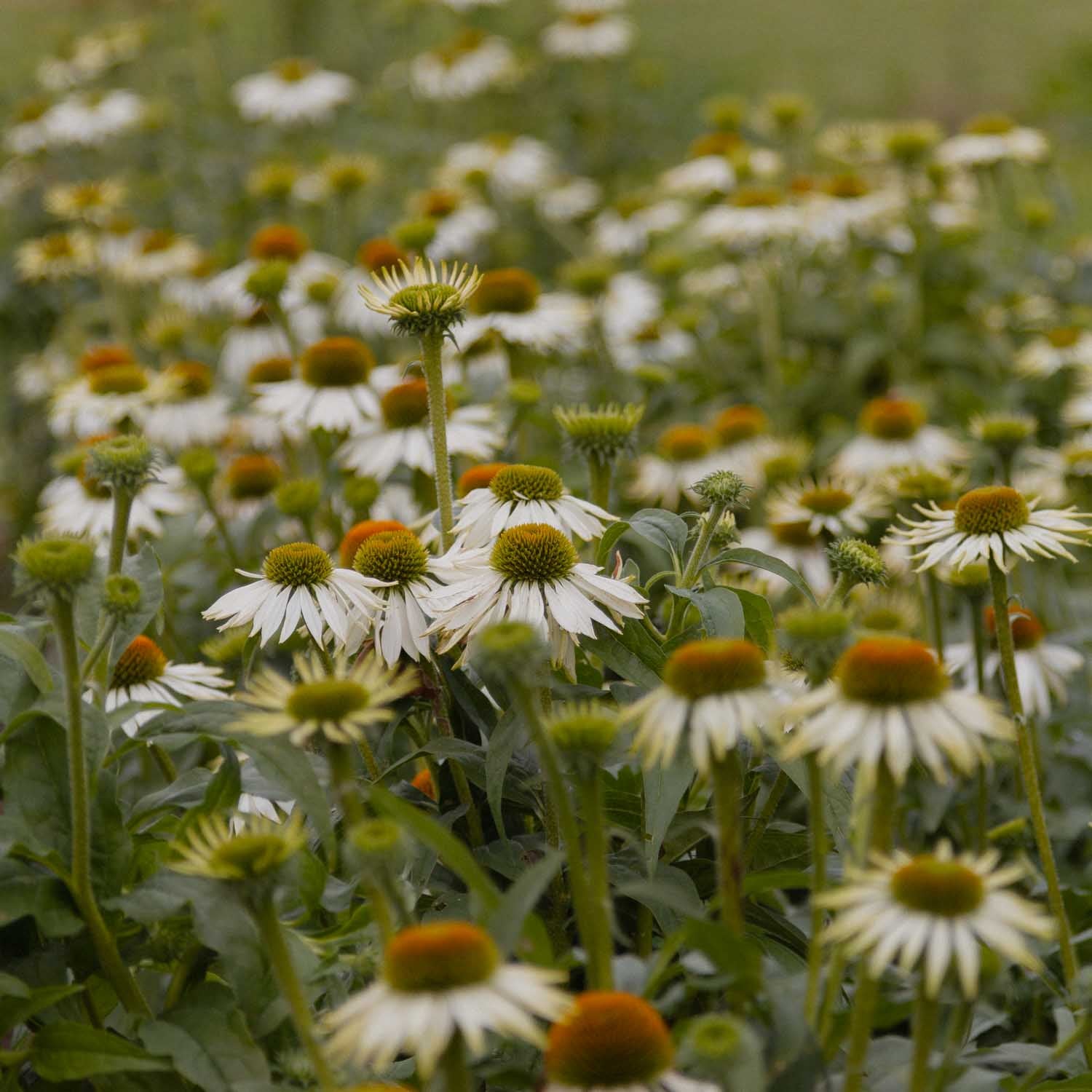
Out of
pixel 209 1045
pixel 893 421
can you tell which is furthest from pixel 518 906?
pixel 893 421

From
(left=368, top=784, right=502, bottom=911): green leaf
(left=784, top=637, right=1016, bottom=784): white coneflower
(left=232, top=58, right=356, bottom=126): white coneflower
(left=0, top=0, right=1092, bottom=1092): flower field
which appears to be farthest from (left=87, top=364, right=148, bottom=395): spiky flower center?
(left=232, top=58, right=356, bottom=126): white coneflower

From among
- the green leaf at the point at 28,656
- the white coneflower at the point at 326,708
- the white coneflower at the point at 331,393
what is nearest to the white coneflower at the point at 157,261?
the white coneflower at the point at 331,393

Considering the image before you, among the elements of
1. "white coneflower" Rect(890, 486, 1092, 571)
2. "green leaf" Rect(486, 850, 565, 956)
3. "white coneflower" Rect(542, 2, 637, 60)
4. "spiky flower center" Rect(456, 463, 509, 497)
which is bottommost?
"green leaf" Rect(486, 850, 565, 956)

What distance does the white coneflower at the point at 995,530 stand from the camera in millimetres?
1343

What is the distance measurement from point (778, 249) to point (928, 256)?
1.45ft

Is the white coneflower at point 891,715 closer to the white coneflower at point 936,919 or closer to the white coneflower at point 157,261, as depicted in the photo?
the white coneflower at point 936,919

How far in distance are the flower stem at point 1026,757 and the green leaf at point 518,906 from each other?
593mm

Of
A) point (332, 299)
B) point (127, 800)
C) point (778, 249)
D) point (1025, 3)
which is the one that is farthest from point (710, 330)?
point (1025, 3)

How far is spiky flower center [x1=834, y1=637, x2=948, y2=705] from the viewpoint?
2.75 ft

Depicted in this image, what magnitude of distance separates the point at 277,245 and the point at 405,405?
1.02 meters

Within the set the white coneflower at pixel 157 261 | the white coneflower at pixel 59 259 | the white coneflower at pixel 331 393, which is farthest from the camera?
the white coneflower at pixel 157 261

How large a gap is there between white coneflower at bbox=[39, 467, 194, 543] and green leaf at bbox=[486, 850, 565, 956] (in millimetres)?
1268

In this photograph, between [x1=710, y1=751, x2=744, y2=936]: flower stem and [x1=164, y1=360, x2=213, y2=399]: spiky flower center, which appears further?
[x1=164, y1=360, x2=213, y2=399]: spiky flower center

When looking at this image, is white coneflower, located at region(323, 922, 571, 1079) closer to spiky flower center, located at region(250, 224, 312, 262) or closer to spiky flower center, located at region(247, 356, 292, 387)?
spiky flower center, located at region(247, 356, 292, 387)
